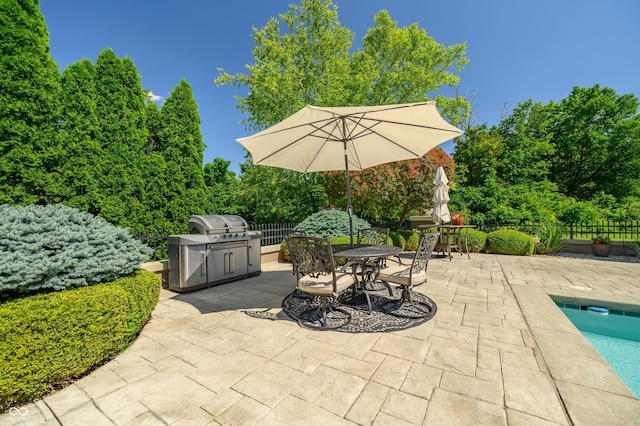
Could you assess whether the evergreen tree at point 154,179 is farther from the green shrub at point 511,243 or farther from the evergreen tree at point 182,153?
the green shrub at point 511,243

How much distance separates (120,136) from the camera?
17.3ft

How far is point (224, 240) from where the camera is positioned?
4.52 m

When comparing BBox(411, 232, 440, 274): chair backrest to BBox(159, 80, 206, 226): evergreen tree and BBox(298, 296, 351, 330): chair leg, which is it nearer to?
BBox(298, 296, 351, 330): chair leg

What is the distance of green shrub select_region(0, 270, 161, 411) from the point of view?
1.61 meters

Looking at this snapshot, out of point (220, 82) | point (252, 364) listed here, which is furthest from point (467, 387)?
point (220, 82)

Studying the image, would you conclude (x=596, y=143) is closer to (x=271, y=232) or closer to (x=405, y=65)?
(x=405, y=65)

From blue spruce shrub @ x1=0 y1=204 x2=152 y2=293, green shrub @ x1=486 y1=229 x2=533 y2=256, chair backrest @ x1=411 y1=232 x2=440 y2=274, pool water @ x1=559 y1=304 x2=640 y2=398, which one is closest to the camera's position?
blue spruce shrub @ x1=0 y1=204 x2=152 y2=293

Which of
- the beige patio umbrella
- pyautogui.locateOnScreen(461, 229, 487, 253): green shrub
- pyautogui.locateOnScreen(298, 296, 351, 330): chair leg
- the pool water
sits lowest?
the pool water

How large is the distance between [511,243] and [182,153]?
962 cm

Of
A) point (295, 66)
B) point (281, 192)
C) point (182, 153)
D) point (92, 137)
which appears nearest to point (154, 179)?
point (182, 153)

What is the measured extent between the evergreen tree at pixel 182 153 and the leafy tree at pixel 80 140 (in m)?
1.31

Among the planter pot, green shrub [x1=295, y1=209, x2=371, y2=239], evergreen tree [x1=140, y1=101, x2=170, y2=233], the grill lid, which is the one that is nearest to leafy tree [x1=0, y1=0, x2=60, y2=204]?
evergreen tree [x1=140, y1=101, x2=170, y2=233]

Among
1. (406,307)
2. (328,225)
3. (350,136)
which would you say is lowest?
(406,307)

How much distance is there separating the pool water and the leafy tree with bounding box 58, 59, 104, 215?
7.62m
